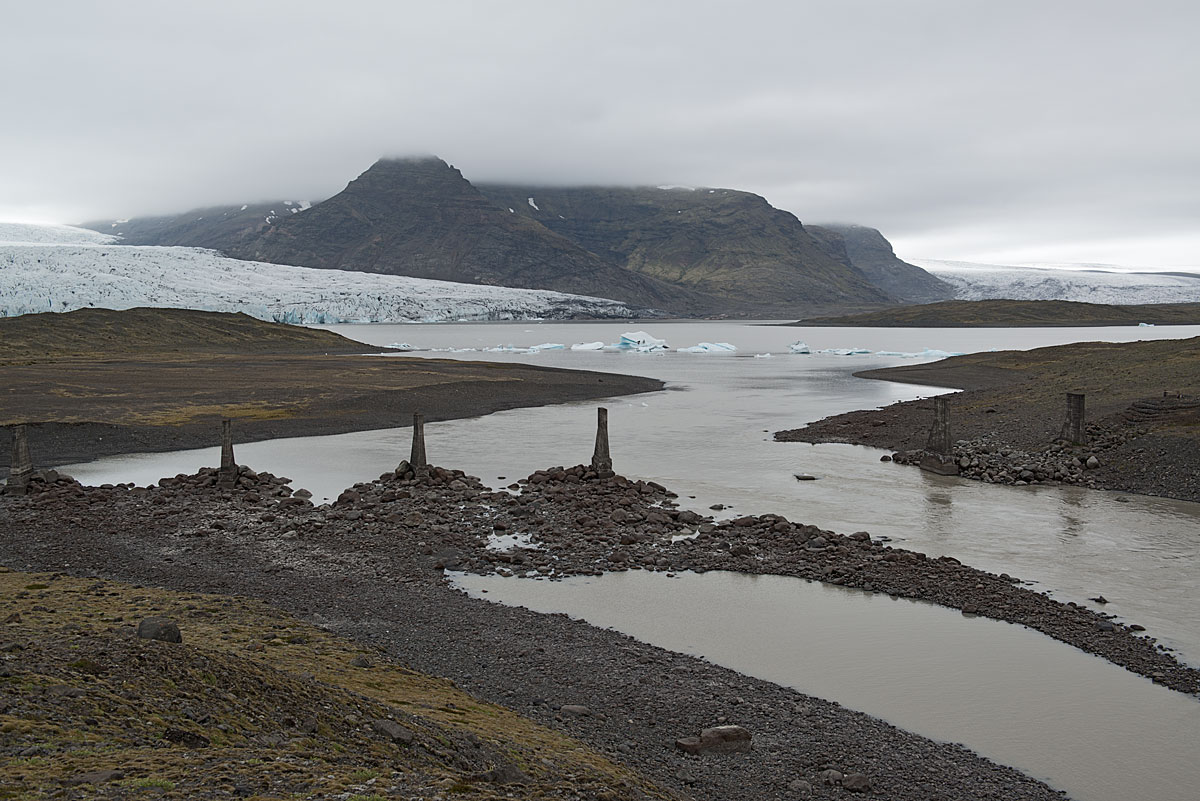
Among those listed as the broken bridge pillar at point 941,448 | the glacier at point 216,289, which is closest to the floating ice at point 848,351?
the broken bridge pillar at point 941,448

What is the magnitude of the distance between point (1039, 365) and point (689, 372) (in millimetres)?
22633

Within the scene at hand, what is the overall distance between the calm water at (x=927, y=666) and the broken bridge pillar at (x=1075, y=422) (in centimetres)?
1376

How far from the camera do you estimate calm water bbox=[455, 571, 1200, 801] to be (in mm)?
8338

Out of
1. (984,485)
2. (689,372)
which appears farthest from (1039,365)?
(984,485)

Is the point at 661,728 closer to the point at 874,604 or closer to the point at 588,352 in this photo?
the point at 874,604

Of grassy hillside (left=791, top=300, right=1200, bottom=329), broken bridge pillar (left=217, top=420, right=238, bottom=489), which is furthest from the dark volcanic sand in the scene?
grassy hillside (left=791, top=300, right=1200, bottom=329)

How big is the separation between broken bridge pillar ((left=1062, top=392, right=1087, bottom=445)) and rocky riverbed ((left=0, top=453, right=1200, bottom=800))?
11.6 meters

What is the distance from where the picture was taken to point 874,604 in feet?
42.3

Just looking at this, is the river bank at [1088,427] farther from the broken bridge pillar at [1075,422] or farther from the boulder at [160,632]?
the boulder at [160,632]

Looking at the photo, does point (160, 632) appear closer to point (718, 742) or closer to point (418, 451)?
point (718, 742)

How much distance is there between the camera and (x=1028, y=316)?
14312cm

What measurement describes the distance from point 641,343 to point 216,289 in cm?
4809

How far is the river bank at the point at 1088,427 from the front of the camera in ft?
71.3

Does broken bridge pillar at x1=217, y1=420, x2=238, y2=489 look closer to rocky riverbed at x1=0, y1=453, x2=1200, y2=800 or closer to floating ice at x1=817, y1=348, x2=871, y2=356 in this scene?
rocky riverbed at x1=0, y1=453, x2=1200, y2=800
